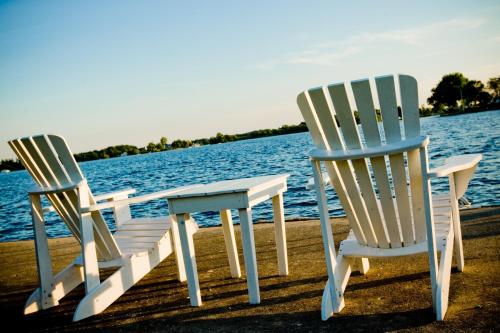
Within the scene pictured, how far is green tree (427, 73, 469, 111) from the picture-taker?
8462 centimetres

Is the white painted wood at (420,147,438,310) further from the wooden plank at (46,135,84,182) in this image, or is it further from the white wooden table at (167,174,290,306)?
the wooden plank at (46,135,84,182)

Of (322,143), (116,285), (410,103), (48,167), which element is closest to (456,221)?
(410,103)

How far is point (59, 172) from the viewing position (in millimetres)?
3488

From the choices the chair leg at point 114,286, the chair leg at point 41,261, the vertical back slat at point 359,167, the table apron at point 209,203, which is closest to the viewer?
the vertical back slat at point 359,167

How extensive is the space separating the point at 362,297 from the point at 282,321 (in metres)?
0.66

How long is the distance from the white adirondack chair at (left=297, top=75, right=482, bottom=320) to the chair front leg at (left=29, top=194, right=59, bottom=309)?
7.94 ft

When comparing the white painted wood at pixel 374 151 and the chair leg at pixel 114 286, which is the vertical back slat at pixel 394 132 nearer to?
the white painted wood at pixel 374 151

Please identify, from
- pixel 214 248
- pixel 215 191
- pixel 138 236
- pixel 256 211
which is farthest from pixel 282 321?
pixel 256 211

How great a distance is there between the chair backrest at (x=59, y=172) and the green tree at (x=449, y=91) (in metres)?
92.8

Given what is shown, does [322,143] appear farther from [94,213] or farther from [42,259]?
[42,259]

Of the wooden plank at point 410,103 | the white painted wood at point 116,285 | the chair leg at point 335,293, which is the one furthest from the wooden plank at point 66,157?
the wooden plank at point 410,103

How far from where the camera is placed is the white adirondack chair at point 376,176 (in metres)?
2.52

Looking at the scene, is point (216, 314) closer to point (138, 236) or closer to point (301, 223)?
point (138, 236)

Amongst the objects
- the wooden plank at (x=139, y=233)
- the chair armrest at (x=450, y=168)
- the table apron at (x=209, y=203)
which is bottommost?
the wooden plank at (x=139, y=233)
